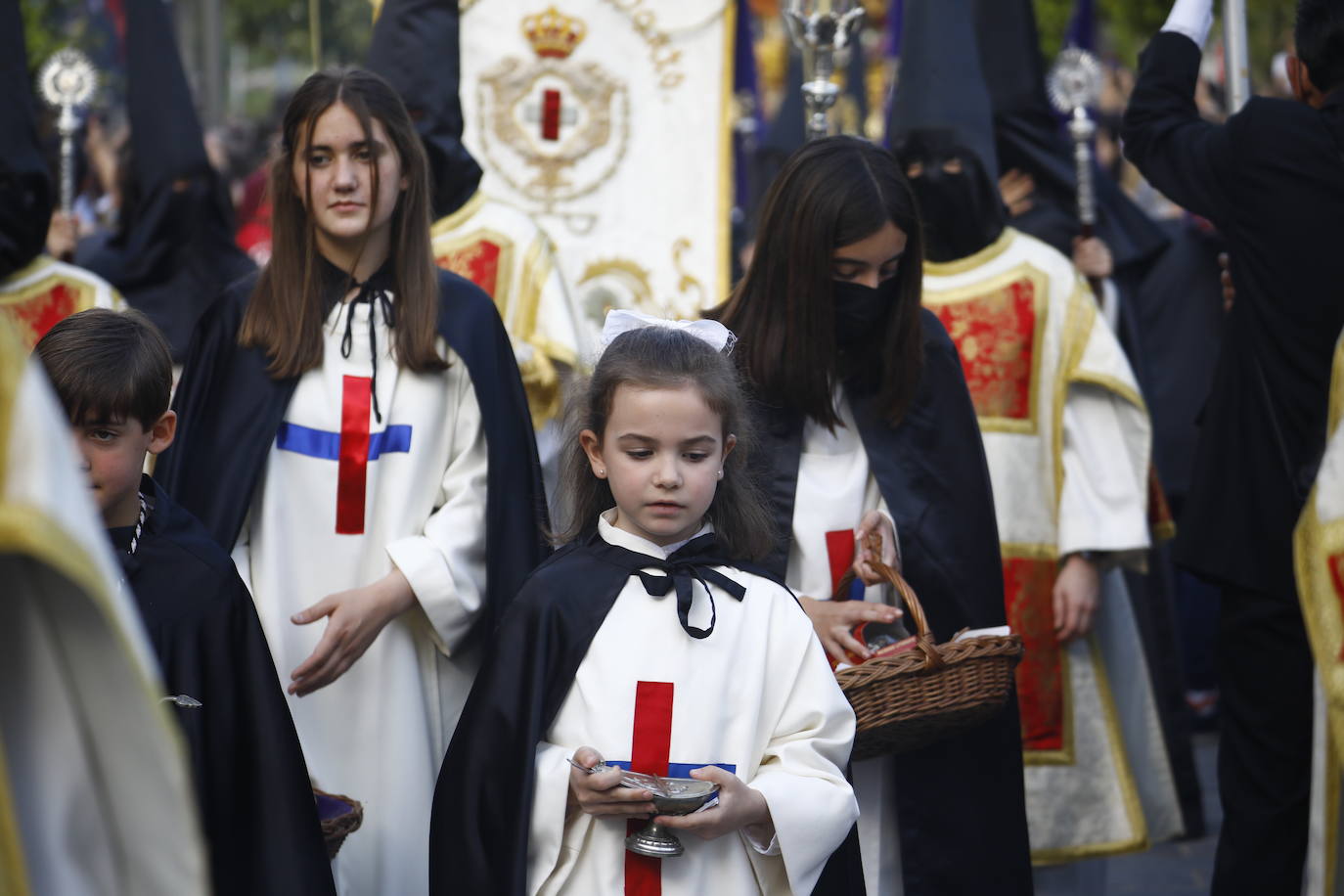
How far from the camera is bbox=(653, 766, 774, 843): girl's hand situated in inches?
111

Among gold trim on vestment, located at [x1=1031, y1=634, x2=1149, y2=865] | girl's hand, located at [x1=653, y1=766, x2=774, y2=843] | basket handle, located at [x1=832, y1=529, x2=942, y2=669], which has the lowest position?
gold trim on vestment, located at [x1=1031, y1=634, x2=1149, y2=865]

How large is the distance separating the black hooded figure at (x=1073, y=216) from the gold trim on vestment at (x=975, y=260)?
758mm

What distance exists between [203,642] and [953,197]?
9.98ft

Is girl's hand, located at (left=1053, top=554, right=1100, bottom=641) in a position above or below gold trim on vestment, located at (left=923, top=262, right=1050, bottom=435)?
below

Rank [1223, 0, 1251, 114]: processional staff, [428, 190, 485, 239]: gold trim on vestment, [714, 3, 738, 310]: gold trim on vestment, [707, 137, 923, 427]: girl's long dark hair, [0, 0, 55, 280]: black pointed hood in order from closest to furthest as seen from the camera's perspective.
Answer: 1. [707, 137, 923, 427]: girl's long dark hair
2. [1223, 0, 1251, 114]: processional staff
3. [0, 0, 55, 280]: black pointed hood
4. [428, 190, 485, 239]: gold trim on vestment
5. [714, 3, 738, 310]: gold trim on vestment

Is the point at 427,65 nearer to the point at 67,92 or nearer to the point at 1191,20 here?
the point at 1191,20

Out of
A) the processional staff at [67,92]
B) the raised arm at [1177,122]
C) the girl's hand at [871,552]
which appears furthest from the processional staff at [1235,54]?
A: the processional staff at [67,92]

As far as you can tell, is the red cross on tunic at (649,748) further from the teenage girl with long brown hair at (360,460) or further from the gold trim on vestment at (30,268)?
the gold trim on vestment at (30,268)

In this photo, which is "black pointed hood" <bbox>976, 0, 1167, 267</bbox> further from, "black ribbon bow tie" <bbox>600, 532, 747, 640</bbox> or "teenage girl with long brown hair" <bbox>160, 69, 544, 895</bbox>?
"black ribbon bow tie" <bbox>600, 532, 747, 640</bbox>

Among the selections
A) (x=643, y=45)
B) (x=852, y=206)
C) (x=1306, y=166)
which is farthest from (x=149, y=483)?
(x=643, y=45)

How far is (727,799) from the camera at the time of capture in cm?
284

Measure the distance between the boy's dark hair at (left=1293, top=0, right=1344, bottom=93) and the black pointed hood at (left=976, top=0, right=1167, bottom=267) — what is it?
2.21 metres

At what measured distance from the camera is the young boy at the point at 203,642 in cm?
296

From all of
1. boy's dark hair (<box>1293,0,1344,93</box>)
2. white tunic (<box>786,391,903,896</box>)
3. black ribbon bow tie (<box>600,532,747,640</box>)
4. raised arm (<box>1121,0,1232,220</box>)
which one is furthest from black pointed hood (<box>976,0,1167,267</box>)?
black ribbon bow tie (<box>600,532,747,640</box>)
